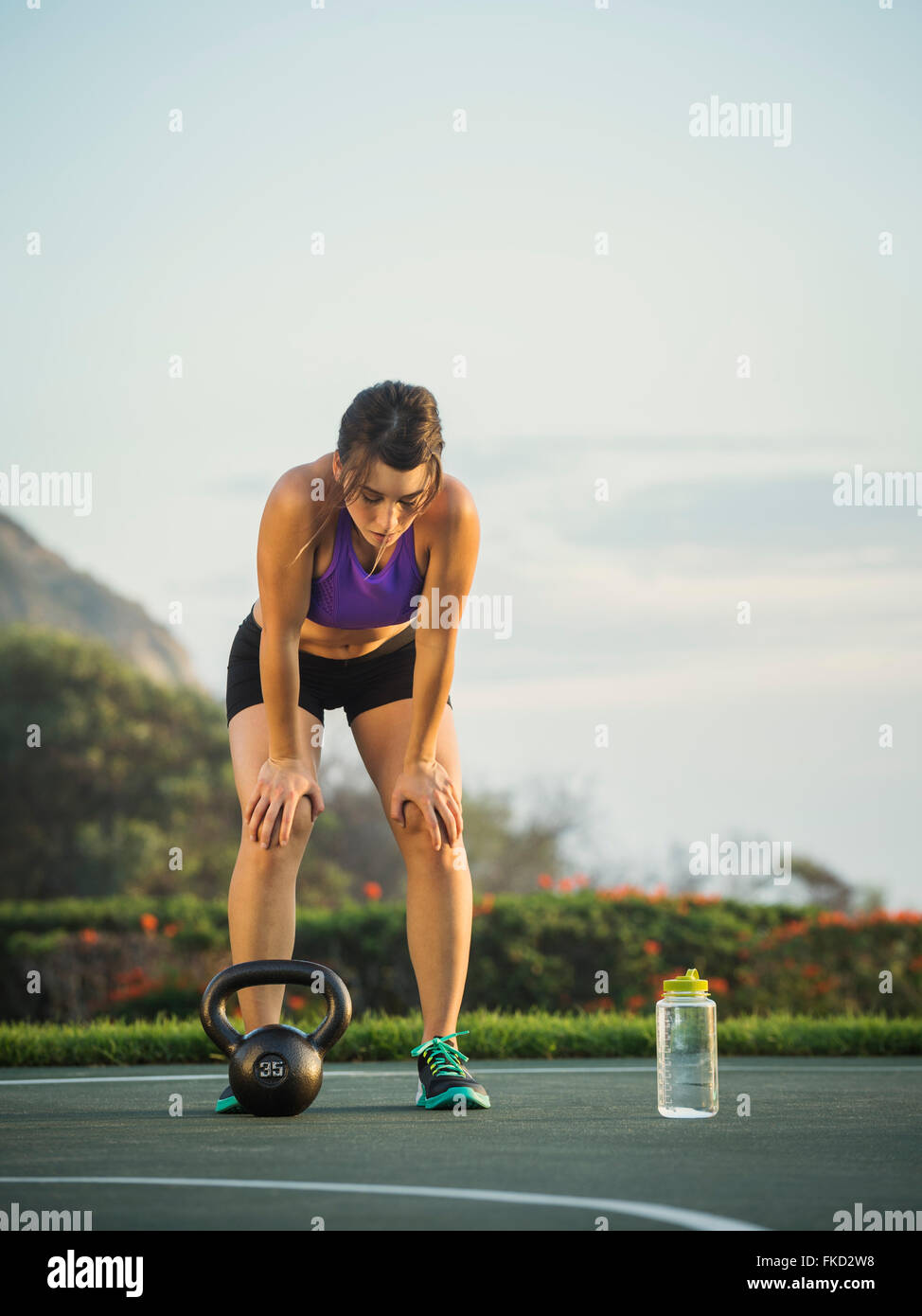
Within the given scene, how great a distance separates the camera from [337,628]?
437 cm

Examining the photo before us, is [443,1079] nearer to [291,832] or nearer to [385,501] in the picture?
[291,832]

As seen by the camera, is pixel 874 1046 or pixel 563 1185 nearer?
pixel 563 1185

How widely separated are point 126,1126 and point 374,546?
64.6 inches

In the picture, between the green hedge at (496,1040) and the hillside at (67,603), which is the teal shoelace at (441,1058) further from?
the hillside at (67,603)

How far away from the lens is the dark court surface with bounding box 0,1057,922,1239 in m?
2.43

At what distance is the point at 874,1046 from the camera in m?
6.94

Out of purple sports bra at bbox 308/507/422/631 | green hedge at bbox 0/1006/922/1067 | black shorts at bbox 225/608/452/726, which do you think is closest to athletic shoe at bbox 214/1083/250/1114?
black shorts at bbox 225/608/452/726

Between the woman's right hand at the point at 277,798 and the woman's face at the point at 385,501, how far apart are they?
674 millimetres

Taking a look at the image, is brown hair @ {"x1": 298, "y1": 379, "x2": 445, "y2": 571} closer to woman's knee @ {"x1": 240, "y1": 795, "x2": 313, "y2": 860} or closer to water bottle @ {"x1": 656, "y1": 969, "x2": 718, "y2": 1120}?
woman's knee @ {"x1": 240, "y1": 795, "x2": 313, "y2": 860}

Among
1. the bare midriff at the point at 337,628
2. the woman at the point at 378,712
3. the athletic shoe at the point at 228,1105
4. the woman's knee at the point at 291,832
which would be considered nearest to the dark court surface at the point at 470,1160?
the athletic shoe at the point at 228,1105

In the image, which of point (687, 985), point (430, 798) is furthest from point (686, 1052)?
point (430, 798)

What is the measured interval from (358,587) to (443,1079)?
53.8 inches
